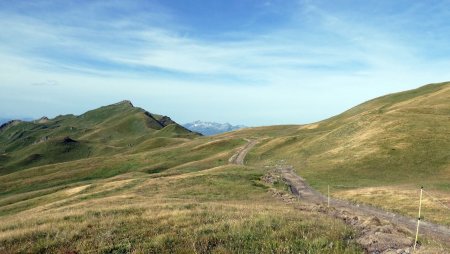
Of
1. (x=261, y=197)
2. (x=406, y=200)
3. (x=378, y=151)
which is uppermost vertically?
(x=378, y=151)

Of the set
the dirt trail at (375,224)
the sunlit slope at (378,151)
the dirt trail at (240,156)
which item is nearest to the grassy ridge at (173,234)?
the dirt trail at (375,224)

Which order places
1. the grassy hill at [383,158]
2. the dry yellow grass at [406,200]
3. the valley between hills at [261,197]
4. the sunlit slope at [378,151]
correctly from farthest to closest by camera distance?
the sunlit slope at [378,151] → the grassy hill at [383,158] → the dry yellow grass at [406,200] → the valley between hills at [261,197]

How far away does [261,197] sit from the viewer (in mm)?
45906

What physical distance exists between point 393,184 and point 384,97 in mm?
135766

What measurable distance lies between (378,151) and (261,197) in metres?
38.3

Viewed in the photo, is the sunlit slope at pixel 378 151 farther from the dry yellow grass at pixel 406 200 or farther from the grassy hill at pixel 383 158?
the dry yellow grass at pixel 406 200

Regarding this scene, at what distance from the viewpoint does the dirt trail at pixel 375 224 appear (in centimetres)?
1631

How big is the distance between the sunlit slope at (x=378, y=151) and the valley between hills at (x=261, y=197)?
0.30 meters

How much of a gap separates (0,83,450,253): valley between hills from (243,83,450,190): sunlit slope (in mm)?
302

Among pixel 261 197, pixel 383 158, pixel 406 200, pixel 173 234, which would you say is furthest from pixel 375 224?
pixel 383 158

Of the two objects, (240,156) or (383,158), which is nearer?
(383,158)

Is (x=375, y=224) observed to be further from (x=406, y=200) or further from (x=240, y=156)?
(x=240, y=156)

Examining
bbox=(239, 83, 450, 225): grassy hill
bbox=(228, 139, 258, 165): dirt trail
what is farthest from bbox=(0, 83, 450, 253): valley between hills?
bbox=(228, 139, 258, 165): dirt trail

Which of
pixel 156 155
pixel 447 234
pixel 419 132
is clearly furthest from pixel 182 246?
pixel 156 155
